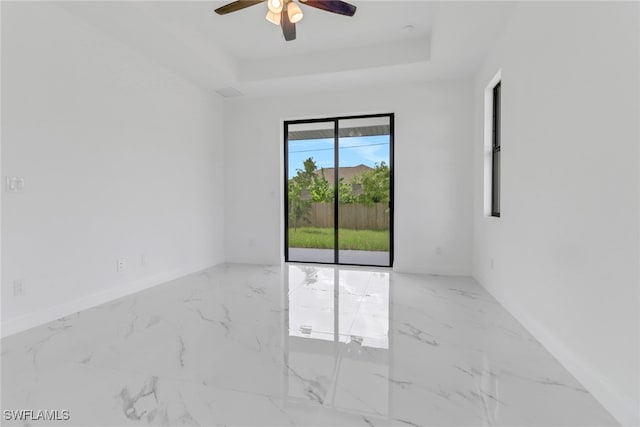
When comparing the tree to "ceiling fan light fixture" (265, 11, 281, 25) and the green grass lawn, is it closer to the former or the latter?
the green grass lawn

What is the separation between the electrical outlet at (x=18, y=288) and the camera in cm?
231

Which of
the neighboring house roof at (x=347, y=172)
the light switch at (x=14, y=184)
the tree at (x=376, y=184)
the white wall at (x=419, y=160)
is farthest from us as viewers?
the neighboring house roof at (x=347, y=172)

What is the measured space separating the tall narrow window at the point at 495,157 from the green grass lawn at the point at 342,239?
1.51m

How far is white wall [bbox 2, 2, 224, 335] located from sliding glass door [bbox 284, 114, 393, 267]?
5.11 ft

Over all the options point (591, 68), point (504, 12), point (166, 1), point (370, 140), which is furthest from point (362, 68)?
point (591, 68)

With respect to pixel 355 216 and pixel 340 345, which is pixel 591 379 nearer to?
pixel 340 345

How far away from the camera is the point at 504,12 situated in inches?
103

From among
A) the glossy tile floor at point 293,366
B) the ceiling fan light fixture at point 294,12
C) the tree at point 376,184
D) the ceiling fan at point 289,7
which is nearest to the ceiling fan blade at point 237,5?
the ceiling fan at point 289,7

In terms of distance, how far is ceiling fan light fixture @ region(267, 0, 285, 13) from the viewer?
7.98ft

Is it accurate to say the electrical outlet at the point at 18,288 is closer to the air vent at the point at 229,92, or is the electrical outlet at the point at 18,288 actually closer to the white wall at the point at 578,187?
the air vent at the point at 229,92

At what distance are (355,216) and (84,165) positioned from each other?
3267mm

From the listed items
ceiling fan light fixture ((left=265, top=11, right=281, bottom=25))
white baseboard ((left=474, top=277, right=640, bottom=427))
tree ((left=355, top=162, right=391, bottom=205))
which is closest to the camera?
white baseboard ((left=474, top=277, right=640, bottom=427))

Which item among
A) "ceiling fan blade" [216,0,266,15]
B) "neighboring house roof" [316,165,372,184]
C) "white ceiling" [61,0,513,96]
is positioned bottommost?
"neighboring house roof" [316,165,372,184]

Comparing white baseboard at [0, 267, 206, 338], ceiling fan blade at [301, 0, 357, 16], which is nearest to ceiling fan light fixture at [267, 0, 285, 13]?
ceiling fan blade at [301, 0, 357, 16]
